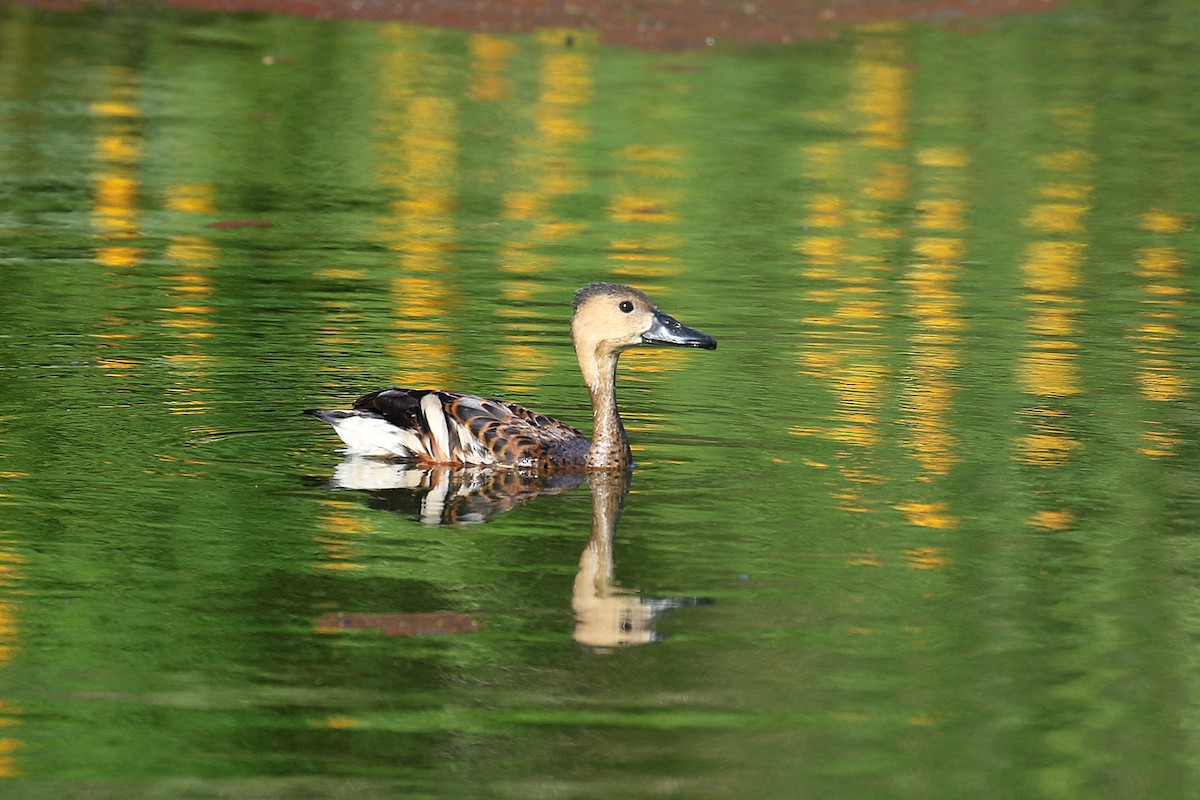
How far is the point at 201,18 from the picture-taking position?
28719 millimetres

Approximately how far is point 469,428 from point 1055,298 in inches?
234

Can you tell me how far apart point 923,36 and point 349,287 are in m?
16.1

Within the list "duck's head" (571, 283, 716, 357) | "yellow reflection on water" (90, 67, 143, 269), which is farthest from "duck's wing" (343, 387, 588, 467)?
"yellow reflection on water" (90, 67, 143, 269)

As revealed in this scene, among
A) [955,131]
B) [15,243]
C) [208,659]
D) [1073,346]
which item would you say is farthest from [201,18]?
[208,659]

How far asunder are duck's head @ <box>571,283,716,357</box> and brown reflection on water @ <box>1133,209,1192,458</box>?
2.27 metres

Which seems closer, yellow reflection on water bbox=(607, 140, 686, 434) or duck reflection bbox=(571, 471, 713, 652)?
duck reflection bbox=(571, 471, 713, 652)

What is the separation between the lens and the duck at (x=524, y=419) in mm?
10266

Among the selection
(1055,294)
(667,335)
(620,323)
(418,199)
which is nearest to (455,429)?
(620,323)

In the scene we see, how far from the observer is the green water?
22.2 ft

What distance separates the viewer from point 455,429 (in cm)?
1034

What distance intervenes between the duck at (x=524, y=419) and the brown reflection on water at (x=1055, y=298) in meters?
1.79

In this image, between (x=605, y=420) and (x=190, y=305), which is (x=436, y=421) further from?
(x=190, y=305)

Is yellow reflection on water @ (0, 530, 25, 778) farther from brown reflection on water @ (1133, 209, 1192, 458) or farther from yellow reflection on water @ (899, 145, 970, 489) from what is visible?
brown reflection on water @ (1133, 209, 1192, 458)

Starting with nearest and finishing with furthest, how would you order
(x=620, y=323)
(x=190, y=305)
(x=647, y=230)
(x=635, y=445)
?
(x=620, y=323) → (x=635, y=445) → (x=190, y=305) → (x=647, y=230)
